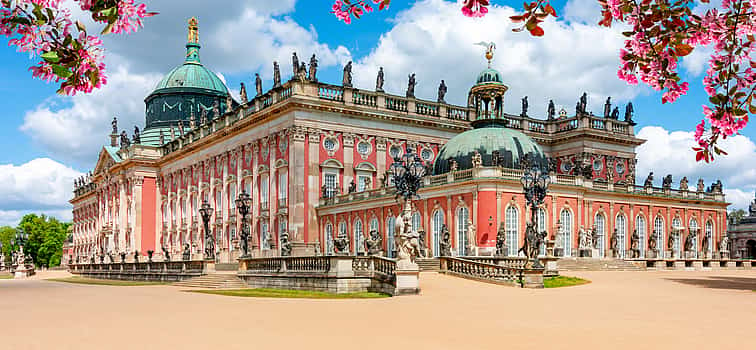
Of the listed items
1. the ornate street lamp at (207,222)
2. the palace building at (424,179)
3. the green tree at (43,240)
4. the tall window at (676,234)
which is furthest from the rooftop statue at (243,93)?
the green tree at (43,240)

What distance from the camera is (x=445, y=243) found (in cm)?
4084

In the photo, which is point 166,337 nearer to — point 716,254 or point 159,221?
point 716,254

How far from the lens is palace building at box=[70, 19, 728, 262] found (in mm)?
44312

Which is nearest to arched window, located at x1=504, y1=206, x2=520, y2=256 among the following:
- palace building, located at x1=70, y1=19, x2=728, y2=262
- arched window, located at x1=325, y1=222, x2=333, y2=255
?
palace building, located at x1=70, y1=19, x2=728, y2=262

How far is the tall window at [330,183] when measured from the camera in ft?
174

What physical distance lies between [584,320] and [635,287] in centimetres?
1295

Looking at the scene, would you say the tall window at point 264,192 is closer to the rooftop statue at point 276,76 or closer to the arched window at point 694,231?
the rooftop statue at point 276,76

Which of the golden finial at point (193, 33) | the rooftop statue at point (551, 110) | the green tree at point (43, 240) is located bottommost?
the green tree at point (43, 240)

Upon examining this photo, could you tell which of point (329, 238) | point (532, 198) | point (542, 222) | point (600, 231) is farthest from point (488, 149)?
point (532, 198)

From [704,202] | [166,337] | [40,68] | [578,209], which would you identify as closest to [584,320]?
[166,337]

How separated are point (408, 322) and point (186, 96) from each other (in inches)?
2723

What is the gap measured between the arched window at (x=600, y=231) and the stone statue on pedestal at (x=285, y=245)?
18906 millimetres

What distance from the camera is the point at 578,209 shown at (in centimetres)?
4675

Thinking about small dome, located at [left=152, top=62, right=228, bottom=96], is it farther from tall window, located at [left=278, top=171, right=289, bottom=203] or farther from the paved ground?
the paved ground
